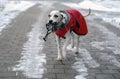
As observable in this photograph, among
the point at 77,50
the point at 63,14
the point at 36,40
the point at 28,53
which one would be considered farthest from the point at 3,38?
the point at 63,14

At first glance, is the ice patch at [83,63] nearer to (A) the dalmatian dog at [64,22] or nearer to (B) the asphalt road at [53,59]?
(B) the asphalt road at [53,59]

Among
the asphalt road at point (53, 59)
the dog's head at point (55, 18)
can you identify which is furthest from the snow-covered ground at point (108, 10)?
the dog's head at point (55, 18)

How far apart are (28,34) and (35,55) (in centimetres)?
341

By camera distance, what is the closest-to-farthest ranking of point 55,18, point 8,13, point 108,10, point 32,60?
point 55,18 → point 32,60 → point 8,13 → point 108,10

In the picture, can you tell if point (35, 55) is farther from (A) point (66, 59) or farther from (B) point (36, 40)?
(B) point (36, 40)

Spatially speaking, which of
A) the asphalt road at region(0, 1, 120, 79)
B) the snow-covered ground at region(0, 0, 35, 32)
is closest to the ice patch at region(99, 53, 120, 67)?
the asphalt road at region(0, 1, 120, 79)

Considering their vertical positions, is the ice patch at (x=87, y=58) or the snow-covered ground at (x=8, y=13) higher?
the snow-covered ground at (x=8, y=13)

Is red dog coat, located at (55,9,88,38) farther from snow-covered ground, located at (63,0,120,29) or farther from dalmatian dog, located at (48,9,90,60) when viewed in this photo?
snow-covered ground, located at (63,0,120,29)

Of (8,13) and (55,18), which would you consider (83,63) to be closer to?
(55,18)

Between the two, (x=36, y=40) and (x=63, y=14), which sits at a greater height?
(x=63, y=14)

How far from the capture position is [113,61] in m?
7.20

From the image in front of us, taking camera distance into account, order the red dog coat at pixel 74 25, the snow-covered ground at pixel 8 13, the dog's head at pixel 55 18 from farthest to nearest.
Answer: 1. the snow-covered ground at pixel 8 13
2. the red dog coat at pixel 74 25
3. the dog's head at pixel 55 18

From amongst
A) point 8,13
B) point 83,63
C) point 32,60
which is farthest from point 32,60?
point 8,13

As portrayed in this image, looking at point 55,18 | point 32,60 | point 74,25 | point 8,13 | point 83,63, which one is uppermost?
point 8,13
